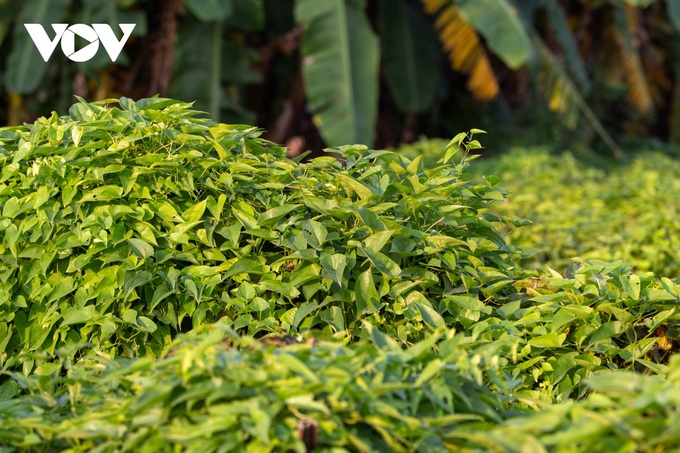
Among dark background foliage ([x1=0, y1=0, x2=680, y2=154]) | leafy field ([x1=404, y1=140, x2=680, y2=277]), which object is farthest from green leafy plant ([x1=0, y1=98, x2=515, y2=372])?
dark background foliage ([x1=0, y1=0, x2=680, y2=154])

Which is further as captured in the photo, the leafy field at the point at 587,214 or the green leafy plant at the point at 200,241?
the leafy field at the point at 587,214

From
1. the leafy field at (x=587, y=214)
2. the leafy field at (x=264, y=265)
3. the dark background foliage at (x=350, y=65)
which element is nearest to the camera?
the leafy field at (x=264, y=265)

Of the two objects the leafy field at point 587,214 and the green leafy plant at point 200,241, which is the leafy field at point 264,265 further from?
the leafy field at point 587,214

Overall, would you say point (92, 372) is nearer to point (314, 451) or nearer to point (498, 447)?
point (314, 451)

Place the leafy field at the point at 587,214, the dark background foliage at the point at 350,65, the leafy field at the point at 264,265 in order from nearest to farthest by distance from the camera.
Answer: the leafy field at the point at 264,265 < the leafy field at the point at 587,214 < the dark background foliage at the point at 350,65

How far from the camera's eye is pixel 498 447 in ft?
5.61

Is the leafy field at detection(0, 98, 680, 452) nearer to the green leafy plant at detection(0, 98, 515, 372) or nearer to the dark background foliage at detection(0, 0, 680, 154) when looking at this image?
the green leafy plant at detection(0, 98, 515, 372)

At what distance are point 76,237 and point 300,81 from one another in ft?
28.9

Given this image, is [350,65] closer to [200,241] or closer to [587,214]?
[587,214]

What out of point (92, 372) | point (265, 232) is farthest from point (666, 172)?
point (92, 372)

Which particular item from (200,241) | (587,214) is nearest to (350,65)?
(587,214)

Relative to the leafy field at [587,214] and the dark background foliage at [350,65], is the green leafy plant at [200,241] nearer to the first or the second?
the leafy field at [587,214]

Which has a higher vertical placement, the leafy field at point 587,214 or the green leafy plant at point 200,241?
the green leafy plant at point 200,241

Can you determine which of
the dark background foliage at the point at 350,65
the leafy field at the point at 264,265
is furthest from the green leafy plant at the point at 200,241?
the dark background foliage at the point at 350,65
